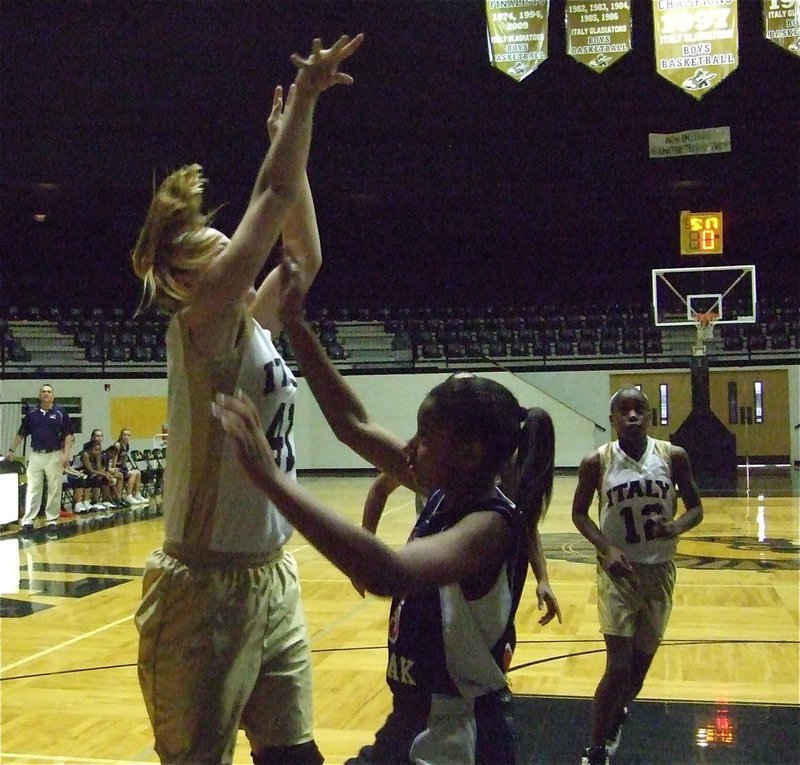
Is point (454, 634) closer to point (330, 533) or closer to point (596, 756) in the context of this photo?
point (330, 533)

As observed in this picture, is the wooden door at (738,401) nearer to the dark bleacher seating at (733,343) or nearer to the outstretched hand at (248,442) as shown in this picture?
the dark bleacher seating at (733,343)

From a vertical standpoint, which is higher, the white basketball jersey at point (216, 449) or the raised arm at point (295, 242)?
the raised arm at point (295, 242)

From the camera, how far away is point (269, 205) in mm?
1649

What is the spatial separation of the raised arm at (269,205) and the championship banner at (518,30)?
8368 millimetres

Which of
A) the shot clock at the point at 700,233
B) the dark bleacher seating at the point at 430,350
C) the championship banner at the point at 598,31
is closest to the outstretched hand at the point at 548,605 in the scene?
the championship banner at the point at 598,31

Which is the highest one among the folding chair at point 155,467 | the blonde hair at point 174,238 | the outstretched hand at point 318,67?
the outstretched hand at point 318,67

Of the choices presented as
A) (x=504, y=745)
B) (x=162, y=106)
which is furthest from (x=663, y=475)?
(x=162, y=106)

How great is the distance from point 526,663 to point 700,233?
1350 cm

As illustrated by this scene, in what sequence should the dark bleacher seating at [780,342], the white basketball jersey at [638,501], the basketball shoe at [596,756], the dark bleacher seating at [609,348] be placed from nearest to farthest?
the basketball shoe at [596,756] → the white basketball jersey at [638,501] → the dark bleacher seating at [780,342] → the dark bleacher seating at [609,348]

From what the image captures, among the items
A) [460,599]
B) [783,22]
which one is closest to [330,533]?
[460,599]

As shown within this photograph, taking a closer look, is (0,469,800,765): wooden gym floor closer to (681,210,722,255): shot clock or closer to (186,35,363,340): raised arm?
(186,35,363,340): raised arm

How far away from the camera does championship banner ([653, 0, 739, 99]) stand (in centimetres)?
880

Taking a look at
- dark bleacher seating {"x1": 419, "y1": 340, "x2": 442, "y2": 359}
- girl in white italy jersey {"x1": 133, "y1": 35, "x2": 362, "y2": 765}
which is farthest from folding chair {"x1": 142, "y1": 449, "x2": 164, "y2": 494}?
girl in white italy jersey {"x1": 133, "y1": 35, "x2": 362, "y2": 765}

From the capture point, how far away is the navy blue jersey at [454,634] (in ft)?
5.20
